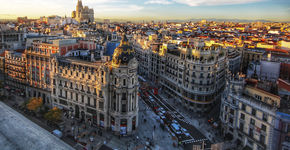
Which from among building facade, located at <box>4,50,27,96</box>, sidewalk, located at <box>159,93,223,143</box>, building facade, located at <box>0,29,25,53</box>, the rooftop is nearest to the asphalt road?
sidewalk, located at <box>159,93,223,143</box>

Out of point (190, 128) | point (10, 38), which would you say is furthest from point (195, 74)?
point (10, 38)

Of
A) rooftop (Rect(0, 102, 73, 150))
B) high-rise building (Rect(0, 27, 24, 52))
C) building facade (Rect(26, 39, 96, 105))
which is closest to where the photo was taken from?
rooftop (Rect(0, 102, 73, 150))

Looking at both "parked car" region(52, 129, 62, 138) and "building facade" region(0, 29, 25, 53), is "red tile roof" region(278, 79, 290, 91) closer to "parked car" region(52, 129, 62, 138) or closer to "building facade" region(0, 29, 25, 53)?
"parked car" region(52, 129, 62, 138)

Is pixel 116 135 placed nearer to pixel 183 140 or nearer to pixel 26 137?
pixel 183 140

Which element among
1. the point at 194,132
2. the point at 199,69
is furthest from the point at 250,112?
the point at 199,69

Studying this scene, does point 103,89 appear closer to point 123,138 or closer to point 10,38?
point 123,138

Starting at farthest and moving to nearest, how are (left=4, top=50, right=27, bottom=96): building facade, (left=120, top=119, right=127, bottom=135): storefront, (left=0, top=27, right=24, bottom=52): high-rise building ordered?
(left=0, top=27, right=24, bottom=52): high-rise building, (left=4, top=50, right=27, bottom=96): building facade, (left=120, top=119, right=127, bottom=135): storefront

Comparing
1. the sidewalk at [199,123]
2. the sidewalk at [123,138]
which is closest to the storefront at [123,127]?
the sidewalk at [123,138]
